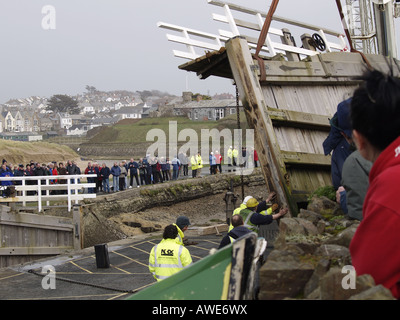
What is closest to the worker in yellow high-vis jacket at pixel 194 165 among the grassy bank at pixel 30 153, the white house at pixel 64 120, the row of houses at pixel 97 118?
the grassy bank at pixel 30 153

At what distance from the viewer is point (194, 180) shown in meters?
27.4

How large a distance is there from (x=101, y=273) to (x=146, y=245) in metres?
3.22

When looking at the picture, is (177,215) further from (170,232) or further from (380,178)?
(380,178)

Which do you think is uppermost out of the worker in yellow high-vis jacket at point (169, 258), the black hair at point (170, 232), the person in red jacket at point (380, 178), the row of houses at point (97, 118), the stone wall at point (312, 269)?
the row of houses at point (97, 118)

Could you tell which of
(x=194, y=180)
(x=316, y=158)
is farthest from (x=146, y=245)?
(x=194, y=180)

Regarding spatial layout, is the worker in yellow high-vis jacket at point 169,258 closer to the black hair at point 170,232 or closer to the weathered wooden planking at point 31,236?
the black hair at point 170,232

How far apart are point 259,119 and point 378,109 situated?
6.95 metres

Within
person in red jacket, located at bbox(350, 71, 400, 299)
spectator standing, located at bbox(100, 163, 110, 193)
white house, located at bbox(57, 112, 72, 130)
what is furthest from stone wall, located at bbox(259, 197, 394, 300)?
white house, located at bbox(57, 112, 72, 130)

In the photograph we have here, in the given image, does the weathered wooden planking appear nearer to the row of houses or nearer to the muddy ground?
the muddy ground

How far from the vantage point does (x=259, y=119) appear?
9.04 metres

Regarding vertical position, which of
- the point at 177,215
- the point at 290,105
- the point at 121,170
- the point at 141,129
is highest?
the point at 141,129

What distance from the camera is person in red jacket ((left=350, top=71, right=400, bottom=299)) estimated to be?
1960 millimetres

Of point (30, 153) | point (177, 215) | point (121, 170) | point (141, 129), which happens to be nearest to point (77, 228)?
point (121, 170)

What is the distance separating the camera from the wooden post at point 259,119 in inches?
353
